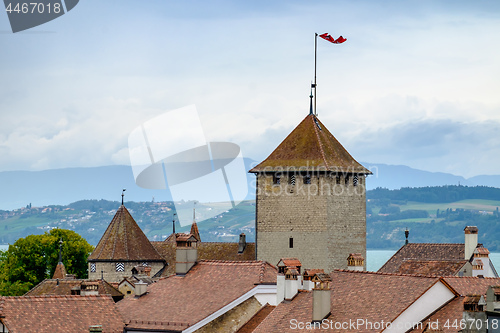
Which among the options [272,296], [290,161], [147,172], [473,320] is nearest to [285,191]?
[290,161]

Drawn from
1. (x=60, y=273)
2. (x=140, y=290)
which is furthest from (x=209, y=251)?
(x=140, y=290)

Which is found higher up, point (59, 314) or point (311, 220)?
point (311, 220)

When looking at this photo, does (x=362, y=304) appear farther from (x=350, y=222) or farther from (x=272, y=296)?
(x=350, y=222)

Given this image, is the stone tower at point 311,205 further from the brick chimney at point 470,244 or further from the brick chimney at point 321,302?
the brick chimney at point 321,302

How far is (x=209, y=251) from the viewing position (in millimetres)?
86000

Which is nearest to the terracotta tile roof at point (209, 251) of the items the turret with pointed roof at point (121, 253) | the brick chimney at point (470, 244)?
the turret with pointed roof at point (121, 253)

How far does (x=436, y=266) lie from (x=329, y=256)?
26.7ft

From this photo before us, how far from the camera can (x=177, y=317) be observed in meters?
45.0

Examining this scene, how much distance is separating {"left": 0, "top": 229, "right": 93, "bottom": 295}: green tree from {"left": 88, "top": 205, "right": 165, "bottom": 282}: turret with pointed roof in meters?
7.74

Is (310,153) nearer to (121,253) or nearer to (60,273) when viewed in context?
(121,253)

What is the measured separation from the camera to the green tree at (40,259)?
3573 inches

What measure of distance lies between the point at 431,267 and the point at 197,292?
646 inches

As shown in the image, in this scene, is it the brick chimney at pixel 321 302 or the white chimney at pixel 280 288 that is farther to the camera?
the white chimney at pixel 280 288

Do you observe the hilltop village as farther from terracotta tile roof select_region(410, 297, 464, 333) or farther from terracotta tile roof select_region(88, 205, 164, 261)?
terracotta tile roof select_region(88, 205, 164, 261)
